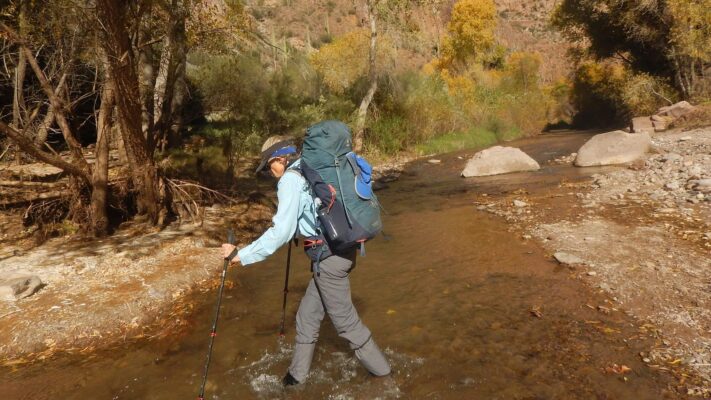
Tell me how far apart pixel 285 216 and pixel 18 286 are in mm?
5370

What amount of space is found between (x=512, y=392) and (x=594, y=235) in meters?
4.74

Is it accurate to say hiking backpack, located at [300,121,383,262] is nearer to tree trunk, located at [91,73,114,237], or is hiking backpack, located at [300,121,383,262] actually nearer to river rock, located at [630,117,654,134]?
tree trunk, located at [91,73,114,237]

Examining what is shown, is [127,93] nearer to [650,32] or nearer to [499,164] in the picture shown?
[499,164]

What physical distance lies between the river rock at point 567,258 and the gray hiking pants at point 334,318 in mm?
3964

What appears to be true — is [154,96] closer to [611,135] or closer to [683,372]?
[683,372]

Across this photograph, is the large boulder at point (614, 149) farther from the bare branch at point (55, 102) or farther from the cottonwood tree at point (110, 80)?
the bare branch at point (55, 102)

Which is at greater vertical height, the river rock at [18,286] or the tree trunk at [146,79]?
the tree trunk at [146,79]

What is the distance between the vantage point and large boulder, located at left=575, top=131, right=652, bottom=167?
15.7 meters

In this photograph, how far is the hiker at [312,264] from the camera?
3.69m

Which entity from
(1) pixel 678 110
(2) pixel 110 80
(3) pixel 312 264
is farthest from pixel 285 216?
(1) pixel 678 110

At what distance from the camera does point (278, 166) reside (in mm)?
4000

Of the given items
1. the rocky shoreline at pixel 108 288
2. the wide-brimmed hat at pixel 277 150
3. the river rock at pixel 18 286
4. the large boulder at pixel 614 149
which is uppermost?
the wide-brimmed hat at pixel 277 150

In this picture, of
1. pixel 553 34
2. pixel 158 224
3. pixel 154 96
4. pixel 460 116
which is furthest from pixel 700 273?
pixel 553 34

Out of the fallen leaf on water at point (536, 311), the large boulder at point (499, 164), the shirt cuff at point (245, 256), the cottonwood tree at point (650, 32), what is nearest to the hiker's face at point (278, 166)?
the shirt cuff at point (245, 256)
